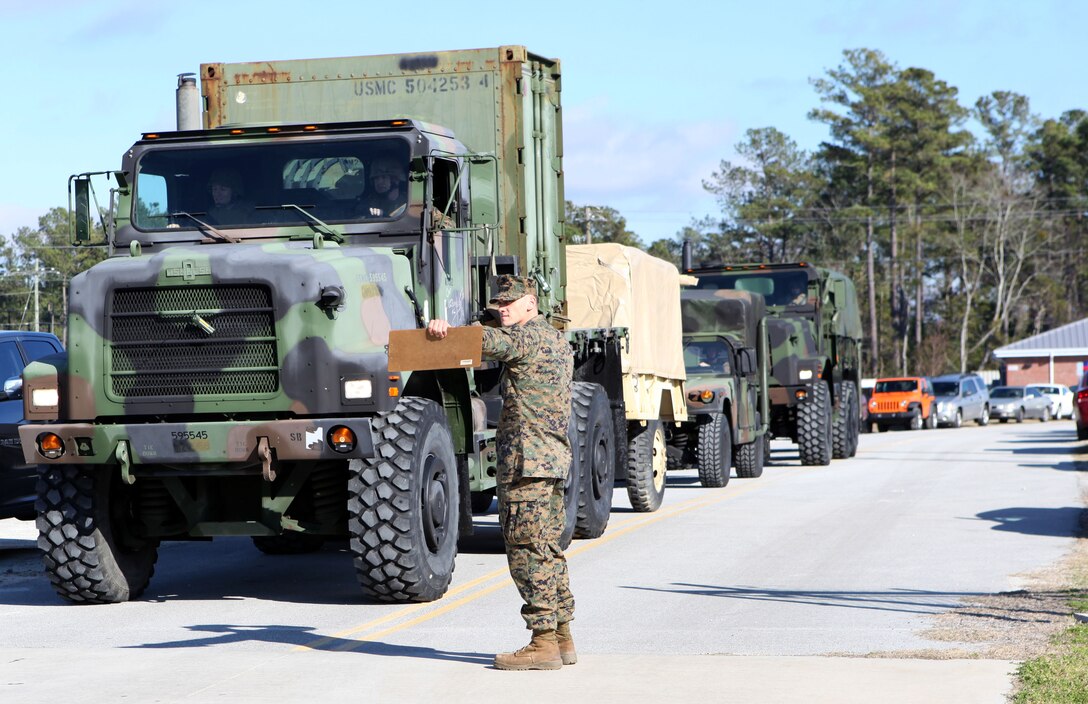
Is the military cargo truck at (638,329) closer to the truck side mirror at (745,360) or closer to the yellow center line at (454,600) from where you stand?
the yellow center line at (454,600)

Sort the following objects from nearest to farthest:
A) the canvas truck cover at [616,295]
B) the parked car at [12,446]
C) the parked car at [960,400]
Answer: the parked car at [12,446] → the canvas truck cover at [616,295] → the parked car at [960,400]

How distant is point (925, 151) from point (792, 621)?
78.3 meters

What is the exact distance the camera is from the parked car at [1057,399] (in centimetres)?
5691

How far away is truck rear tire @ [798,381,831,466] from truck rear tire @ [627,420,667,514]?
885 centimetres

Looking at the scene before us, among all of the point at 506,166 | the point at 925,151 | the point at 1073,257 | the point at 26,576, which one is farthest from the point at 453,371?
the point at 1073,257

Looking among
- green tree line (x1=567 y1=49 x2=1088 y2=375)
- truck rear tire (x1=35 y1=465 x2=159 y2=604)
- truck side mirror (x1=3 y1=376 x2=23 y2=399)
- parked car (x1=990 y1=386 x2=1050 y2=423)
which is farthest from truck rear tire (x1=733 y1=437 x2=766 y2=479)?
green tree line (x1=567 y1=49 x2=1088 y2=375)

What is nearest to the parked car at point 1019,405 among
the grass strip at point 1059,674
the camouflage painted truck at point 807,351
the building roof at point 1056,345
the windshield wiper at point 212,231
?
the building roof at point 1056,345

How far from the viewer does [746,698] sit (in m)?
7.11

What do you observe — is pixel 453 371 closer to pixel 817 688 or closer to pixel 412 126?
pixel 412 126

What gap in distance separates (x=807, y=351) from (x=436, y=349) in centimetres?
1951

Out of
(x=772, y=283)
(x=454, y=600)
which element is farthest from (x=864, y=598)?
(x=772, y=283)

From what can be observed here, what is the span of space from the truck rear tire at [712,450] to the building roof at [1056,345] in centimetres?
6319

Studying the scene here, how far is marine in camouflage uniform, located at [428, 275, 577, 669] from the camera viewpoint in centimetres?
781

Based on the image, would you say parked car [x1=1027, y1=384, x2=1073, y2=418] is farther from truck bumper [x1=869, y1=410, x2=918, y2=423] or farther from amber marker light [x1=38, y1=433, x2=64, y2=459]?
amber marker light [x1=38, y1=433, x2=64, y2=459]
